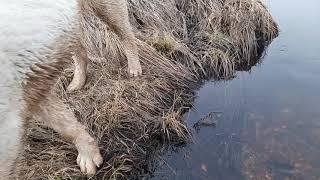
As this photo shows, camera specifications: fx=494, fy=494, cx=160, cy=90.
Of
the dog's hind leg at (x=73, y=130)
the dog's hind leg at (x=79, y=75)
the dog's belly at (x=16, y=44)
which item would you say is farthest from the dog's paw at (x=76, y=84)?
the dog's belly at (x=16, y=44)

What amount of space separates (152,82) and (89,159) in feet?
5.48

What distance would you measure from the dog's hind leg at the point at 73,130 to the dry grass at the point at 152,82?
10cm

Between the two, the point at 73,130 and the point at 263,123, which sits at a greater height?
the point at 73,130

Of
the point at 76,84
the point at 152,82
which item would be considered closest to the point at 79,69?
the point at 76,84

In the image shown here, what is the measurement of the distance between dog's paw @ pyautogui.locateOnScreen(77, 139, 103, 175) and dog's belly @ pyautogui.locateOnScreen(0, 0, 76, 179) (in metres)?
1.38

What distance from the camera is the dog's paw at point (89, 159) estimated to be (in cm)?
447

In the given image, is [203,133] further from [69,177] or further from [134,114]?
[69,177]

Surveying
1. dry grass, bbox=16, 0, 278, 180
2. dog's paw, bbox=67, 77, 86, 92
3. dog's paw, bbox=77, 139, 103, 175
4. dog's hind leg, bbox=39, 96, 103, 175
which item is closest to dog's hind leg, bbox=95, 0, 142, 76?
dry grass, bbox=16, 0, 278, 180

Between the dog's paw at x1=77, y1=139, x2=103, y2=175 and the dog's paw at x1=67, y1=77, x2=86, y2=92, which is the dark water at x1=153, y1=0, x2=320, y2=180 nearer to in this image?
the dog's paw at x1=77, y1=139, x2=103, y2=175

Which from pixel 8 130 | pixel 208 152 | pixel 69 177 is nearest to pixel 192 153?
pixel 208 152

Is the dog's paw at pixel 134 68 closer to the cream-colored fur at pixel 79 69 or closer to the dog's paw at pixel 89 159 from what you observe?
the cream-colored fur at pixel 79 69

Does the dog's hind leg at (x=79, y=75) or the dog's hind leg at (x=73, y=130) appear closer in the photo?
the dog's hind leg at (x=73, y=130)

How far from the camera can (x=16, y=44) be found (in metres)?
3.18

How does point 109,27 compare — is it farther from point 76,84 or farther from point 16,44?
point 16,44
